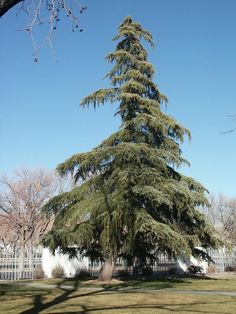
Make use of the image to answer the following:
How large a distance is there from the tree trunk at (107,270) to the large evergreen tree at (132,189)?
0.04 metres

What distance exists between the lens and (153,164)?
21.8 m

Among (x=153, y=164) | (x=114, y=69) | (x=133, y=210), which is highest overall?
(x=114, y=69)

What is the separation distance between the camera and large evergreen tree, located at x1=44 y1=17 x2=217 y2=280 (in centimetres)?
2002

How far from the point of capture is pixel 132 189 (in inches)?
804

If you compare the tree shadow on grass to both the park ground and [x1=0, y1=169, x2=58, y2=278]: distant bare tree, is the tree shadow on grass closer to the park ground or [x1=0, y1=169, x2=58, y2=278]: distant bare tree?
the park ground

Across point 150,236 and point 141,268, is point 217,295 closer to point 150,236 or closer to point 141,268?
point 150,236

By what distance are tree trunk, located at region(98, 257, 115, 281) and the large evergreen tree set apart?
0.14ft

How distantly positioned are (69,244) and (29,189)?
2722cm

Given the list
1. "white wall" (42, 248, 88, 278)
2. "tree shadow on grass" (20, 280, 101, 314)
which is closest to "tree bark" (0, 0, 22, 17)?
"tree shadow on grass" (20, 280, 101, 314)

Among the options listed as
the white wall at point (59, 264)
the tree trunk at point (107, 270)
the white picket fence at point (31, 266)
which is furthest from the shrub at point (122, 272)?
the tree trunk at point (107, 270)

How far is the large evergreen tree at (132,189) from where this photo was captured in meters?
20.0

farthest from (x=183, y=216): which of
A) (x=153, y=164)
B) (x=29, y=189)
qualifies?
(x=29, y=189)

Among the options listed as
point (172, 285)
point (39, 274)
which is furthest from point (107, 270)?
point (39, 274)

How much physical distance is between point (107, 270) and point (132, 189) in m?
3.84
